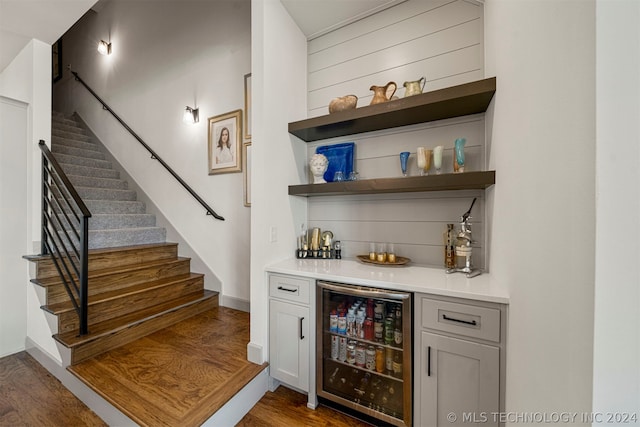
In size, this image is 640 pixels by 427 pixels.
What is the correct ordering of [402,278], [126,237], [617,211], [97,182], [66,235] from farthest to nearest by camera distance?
[97,182] → [126,237] → [66,235] → [402,278] → [617,211]

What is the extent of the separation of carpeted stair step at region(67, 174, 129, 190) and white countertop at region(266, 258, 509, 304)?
3.12 meters

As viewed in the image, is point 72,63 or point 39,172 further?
point 72,63

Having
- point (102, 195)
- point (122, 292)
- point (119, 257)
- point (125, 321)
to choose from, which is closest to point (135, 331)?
point (125, 321)

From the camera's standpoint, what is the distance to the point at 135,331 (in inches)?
80.9

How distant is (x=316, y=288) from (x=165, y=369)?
1.16 meters

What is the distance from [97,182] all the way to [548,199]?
14.7 feet

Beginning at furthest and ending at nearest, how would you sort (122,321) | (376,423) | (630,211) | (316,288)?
1. (122,321)
2. (316,288)
3. (376,423)
4. (630,211)

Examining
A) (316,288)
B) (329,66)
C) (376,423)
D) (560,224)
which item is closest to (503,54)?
(560,224)

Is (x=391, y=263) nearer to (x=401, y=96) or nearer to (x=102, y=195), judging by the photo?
(x=401, y=96)

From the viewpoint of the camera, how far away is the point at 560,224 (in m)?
0.70

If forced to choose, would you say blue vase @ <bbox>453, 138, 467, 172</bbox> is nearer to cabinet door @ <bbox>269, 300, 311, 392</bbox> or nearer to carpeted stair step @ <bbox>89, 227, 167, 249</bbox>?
cabinet door @ <bbox>269, 300, 311, 392</bbox>

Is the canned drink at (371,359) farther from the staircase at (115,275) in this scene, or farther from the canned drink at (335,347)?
the staircase at (115,275)

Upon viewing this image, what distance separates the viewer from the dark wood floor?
1407 millimetres

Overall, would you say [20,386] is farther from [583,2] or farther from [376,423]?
[583,2]
